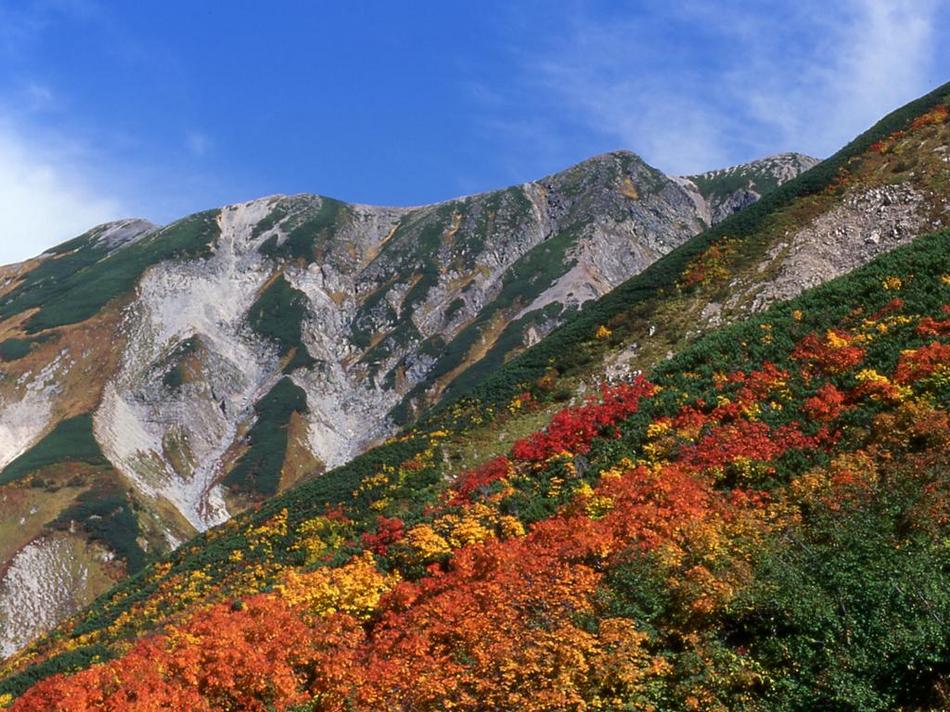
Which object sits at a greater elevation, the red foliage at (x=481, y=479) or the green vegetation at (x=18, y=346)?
the green vegetation at (x=18, y=346)

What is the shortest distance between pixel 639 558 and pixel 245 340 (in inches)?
5626

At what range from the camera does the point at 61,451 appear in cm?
10138

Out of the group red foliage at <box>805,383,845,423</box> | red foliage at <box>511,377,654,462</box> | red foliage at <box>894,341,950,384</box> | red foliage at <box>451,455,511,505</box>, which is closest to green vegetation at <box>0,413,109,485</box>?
red foliage at <box>451,455,511,505</box>

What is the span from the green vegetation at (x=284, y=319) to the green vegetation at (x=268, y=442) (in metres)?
9.14

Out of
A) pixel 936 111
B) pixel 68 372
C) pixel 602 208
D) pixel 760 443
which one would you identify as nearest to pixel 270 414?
pixel 68 372

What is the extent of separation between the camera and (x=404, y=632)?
17062mm

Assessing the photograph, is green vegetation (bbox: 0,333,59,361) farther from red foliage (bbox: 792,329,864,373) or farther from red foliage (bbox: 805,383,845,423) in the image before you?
red foliage (bbox: 805,383,845,423)

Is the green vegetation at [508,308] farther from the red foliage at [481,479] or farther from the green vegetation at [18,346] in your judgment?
the red foliage at [481,479]

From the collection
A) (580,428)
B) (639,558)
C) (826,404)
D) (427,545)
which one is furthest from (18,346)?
(639,558)

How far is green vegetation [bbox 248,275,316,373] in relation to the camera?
148 meters

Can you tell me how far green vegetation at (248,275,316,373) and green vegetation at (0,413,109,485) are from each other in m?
41.5

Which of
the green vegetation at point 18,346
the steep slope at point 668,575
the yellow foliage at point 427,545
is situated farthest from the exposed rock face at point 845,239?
the green vegetation at point 18,346

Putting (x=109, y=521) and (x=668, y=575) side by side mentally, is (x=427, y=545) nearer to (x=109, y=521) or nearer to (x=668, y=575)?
(x=668, y=575)

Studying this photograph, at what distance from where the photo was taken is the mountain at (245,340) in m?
92.8
